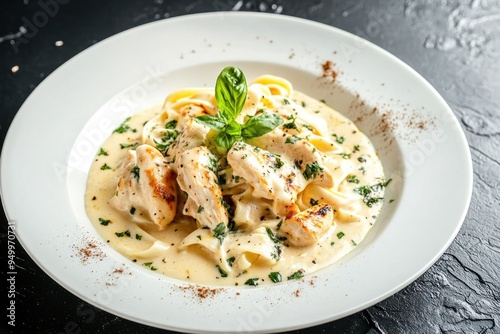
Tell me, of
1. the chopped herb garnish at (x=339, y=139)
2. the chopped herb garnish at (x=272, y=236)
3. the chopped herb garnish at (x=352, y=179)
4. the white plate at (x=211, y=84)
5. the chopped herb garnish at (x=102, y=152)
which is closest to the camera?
the white plate at (x=211, y=84)

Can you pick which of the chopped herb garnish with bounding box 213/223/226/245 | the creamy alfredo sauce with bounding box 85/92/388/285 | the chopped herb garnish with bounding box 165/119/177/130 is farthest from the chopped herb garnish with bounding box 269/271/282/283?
the chopped herb garnish with bounding box 165/119/177/130

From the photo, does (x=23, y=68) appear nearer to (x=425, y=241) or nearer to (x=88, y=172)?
(x=88, y=172)

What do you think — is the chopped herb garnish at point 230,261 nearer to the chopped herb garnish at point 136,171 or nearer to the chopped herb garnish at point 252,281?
the chopped herb garnish at point 252,281

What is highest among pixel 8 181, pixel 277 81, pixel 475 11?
pixel 8 181

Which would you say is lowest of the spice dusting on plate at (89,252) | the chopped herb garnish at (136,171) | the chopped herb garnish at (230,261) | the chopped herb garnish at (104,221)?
the chopped herb garnish at (230,261)

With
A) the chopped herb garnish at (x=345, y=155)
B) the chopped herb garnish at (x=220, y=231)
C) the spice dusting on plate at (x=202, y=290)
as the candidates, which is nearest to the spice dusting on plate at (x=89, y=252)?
the spice dusting on plate at (x=202, y=290)

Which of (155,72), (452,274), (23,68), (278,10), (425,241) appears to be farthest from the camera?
(278,10)

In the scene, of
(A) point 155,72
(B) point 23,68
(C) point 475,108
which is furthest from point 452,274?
(B) point 23,68
